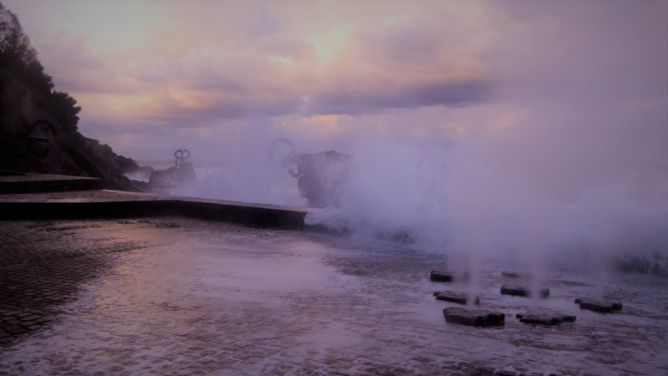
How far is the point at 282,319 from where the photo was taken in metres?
4.21

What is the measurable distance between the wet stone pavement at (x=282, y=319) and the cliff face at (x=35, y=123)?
1699 cm

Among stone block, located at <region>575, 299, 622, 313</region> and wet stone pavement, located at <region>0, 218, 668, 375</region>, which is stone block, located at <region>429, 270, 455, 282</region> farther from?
stone block, located at <region>575, 299, 622, 313</region>

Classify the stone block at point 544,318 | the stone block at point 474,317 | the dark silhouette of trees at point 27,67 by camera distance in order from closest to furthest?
the stone block at point 474,317 < the stone block at point 544,318 < the dark silhouette of trees at point 27,67

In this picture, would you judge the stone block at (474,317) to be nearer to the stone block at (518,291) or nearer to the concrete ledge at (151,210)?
the stone block at (518,291)

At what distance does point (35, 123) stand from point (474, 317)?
21.8m

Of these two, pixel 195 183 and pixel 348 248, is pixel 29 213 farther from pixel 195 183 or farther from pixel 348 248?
pixel 195 183

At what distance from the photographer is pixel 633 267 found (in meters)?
7.18

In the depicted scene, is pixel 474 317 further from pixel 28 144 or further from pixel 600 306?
pixel 28 144

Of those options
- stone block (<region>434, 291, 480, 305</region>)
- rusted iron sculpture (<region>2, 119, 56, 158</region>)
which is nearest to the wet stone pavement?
stone block (<region>434, 291, 480, 305</region>)

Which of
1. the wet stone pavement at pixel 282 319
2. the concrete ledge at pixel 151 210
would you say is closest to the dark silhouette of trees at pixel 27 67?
the concrete ledge at pixel 151 210

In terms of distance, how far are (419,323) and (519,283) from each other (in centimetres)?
202

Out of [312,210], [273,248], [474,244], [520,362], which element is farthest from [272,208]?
[520,362]

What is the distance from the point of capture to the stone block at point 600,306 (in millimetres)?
4738

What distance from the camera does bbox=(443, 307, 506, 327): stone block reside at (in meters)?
4.13
